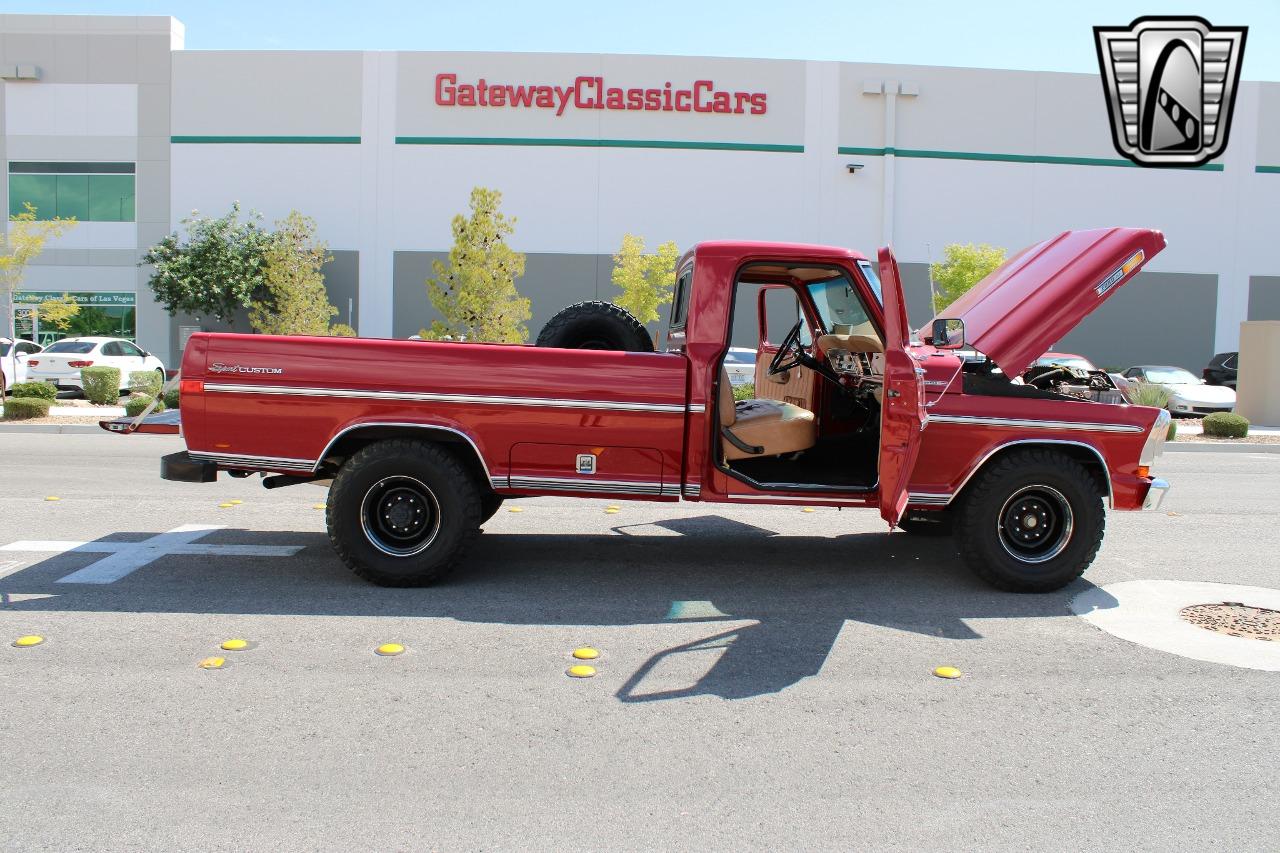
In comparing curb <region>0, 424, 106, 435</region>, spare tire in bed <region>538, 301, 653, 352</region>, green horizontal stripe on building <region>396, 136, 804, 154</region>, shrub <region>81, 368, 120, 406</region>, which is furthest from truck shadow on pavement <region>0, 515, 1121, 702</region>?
green horizontal stripe on building <region>396, 136, 804, 154</region>

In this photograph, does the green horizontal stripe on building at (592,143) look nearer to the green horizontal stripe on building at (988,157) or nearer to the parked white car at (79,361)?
the green horizontal stripe on building at (988,157)

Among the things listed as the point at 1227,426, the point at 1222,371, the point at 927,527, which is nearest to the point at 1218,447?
the point at 1227,426

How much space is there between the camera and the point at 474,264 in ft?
73.3

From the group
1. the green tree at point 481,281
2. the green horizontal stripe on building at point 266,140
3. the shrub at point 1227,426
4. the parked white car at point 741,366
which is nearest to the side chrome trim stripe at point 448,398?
the parked white car at point 741,366

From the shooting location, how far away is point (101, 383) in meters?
19.5

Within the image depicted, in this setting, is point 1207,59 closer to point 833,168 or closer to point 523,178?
point 833,168

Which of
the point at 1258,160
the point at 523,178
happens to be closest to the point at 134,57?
the point at 523,178

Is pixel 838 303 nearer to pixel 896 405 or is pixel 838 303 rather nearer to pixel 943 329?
pixel 943 329

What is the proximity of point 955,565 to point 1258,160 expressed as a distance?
105ft

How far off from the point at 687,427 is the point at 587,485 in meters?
0.67

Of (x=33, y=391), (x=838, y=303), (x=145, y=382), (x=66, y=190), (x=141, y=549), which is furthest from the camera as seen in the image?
(x=66, y=190)

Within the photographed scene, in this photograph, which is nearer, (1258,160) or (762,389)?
(762,389)

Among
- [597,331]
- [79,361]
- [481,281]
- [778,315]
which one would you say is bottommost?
[79,361]

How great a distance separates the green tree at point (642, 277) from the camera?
26250mm
